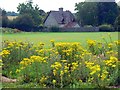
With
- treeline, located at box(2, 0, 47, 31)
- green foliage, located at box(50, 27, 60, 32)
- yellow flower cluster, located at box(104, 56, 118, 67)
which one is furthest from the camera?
green foliage, located at box(50, 27, 60, 32)

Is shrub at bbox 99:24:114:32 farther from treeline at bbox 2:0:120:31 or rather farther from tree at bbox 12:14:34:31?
tree at bbox 12:14:34:31

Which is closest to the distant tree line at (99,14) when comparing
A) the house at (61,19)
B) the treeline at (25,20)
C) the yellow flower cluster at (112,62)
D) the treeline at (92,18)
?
the treeline at (92,18)

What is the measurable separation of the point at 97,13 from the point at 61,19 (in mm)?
6030

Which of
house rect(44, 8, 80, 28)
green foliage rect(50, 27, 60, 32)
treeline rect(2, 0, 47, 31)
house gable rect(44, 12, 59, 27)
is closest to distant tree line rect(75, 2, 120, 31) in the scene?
house rect(44, 8, 80, 28)

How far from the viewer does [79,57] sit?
6.28 m

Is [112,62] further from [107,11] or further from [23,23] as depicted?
[107,11]

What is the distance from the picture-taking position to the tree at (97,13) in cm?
3516

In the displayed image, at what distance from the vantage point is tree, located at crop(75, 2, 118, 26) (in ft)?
115

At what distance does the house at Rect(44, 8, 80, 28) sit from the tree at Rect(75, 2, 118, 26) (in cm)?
126

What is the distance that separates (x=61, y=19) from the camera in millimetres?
42406

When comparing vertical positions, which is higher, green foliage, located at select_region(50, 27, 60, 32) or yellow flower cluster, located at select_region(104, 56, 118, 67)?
yellow flower cluster, located at select_region(104, 56, 118, 67)

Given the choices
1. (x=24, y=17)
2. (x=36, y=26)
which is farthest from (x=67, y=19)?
(x=24, y=17)

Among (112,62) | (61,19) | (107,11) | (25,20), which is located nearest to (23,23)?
(25,20)

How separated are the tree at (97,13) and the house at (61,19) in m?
1.26
